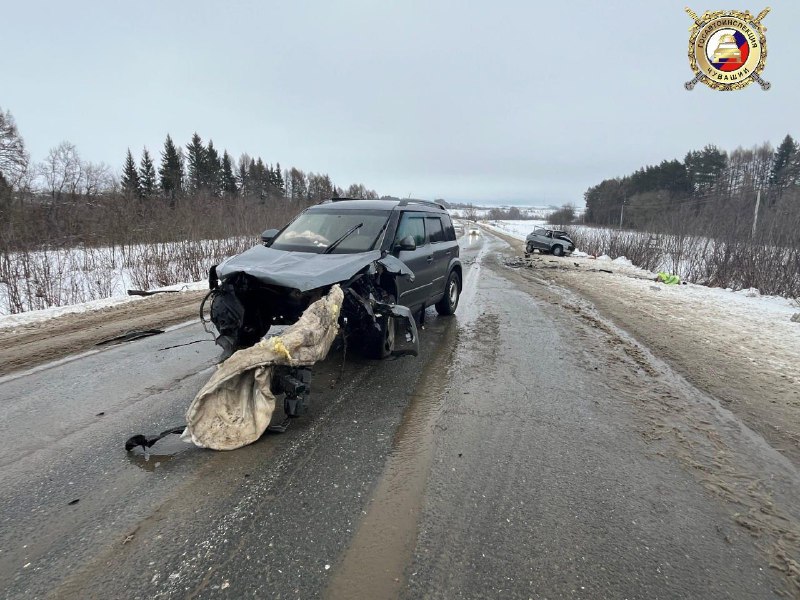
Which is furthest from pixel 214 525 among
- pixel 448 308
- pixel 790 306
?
pixel 790 306

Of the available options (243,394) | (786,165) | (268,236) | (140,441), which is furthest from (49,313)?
(786,165)

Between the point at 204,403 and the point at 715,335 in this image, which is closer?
the point at 204,403

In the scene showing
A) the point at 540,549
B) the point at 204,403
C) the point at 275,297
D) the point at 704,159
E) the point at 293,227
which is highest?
the point at 704,159

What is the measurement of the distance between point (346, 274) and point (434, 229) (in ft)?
11.4

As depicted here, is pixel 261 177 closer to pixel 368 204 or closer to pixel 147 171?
pixel 147 171

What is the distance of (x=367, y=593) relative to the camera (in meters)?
1.96

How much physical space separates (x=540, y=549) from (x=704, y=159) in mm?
75935

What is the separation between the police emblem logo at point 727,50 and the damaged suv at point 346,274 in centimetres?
1351

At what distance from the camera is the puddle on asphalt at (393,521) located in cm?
201

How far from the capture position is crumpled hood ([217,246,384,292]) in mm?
3879

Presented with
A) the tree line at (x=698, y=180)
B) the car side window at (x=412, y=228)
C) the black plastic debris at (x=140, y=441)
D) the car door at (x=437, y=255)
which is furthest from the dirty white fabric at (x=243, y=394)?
the tree line at (x=698, y=180)

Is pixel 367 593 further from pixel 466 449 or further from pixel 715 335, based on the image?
pixel 715 335

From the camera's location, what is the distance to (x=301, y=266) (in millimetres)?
4344

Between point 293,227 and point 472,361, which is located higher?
point 293,227
